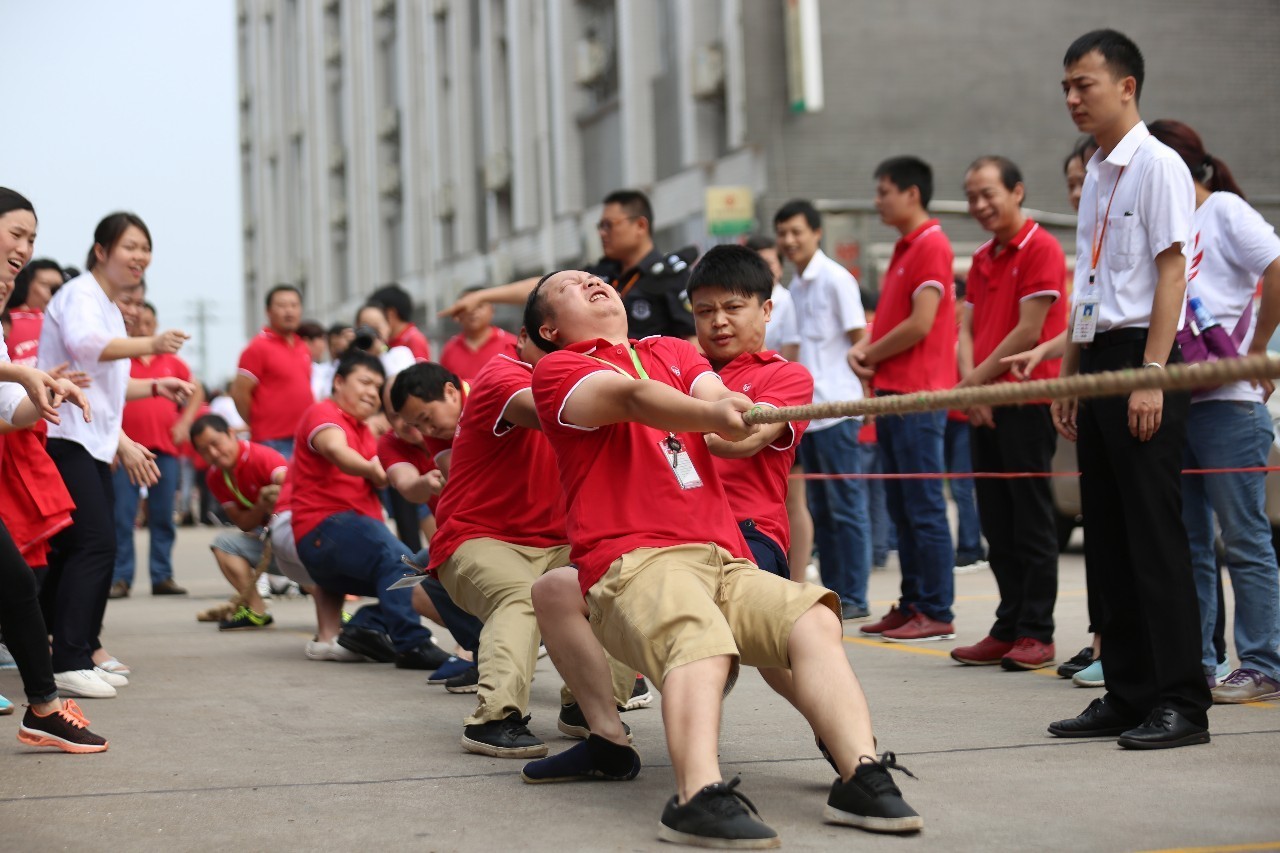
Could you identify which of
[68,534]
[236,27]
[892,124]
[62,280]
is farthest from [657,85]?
[236,27]

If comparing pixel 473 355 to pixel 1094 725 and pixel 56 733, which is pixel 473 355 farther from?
pixel 1094 725

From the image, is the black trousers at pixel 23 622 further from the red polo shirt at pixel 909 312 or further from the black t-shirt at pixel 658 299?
the red polo shirt at pixel 909 312

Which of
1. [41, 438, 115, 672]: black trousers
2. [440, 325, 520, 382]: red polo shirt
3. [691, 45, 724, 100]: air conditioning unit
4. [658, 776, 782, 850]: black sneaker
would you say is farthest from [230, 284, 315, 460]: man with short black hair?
[691, 45, 724, 100]: air conditioning unit

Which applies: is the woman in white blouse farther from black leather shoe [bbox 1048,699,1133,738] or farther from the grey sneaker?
the grey sneaker

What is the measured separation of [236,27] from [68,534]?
52181 mm

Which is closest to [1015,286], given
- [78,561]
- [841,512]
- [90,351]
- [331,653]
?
[841,512]

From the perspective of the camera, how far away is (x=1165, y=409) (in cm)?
438

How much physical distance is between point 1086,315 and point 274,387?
23.5ft

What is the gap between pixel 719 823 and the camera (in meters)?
3.34

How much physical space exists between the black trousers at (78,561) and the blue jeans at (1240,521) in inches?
149

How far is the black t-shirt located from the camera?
22.8 ft

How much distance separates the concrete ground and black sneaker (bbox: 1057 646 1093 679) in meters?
0.07

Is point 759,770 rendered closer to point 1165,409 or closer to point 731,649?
point 731,649

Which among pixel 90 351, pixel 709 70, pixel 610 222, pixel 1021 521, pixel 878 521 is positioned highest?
pixel 709 70
